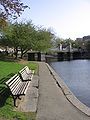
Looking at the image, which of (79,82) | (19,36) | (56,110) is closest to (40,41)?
(19,36)

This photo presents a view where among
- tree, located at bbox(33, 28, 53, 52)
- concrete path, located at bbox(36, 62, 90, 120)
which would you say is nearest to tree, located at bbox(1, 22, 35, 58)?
tree, located at bbox(33, 28, 53, 52)

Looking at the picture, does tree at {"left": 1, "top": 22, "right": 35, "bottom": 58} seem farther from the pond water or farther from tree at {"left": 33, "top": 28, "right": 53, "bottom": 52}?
the pond water

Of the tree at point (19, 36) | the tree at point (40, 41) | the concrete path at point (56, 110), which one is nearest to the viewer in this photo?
the concrete path at point (56, 110)

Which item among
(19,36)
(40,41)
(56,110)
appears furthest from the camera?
(40,41)

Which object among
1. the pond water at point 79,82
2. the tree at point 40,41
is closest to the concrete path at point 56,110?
the pond water at point 79,82

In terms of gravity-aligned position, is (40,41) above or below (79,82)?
above

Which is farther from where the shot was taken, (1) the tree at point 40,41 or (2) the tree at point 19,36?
(1) the tree at point 40,41

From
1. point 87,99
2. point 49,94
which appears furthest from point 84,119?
point 87,99

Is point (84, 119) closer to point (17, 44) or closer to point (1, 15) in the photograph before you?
point (1, 15)

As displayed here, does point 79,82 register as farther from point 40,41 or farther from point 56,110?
point 40,41

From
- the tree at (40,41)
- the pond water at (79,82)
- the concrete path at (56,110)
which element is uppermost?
the tree at (40,41)

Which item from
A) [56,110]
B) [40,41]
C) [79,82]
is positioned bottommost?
[79,82]

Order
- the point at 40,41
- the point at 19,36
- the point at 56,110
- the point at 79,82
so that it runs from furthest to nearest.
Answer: the point at 40,41 < the point at 19,36 < the point at 79,82 < the point at 56,110

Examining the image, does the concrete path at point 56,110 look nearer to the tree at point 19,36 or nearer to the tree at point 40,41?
the tree at point 19,36
